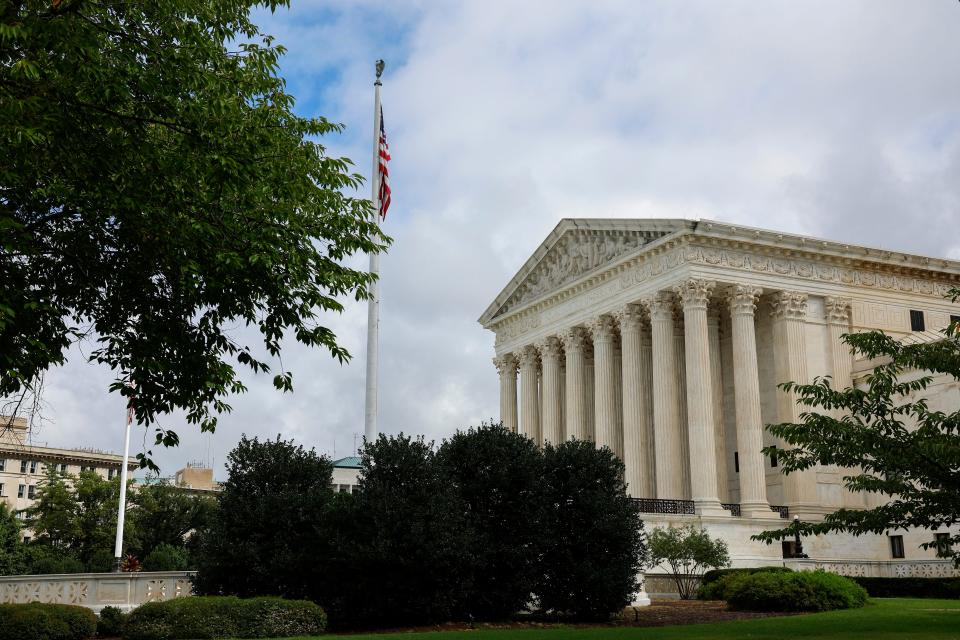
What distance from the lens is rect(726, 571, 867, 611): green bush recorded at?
95.8 feet

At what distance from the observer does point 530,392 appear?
69750 millimetres

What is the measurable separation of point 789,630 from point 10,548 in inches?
2666

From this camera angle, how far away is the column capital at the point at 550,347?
65.6 metres

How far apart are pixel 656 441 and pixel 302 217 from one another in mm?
38408

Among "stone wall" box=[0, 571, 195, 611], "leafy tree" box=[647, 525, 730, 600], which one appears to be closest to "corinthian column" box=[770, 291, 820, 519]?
"leafy tree" box=[647, 525, 730, 600]

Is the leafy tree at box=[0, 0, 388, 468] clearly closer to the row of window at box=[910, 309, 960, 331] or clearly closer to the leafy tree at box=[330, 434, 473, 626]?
the leafy tree at box=[330, 434, 473, 626]

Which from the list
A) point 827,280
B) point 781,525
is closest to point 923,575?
point 781,525

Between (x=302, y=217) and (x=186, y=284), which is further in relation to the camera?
(x=302, y=217)

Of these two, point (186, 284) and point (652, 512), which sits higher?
point (186, 284)

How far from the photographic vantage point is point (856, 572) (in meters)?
47.4

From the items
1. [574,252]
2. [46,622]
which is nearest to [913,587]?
[46,622]

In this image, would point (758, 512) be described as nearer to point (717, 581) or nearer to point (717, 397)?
point (717, 397)

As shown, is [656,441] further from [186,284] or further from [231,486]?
[186,284]

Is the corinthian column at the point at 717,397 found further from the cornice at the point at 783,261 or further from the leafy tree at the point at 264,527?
the leafy tree at the point at 264,527
